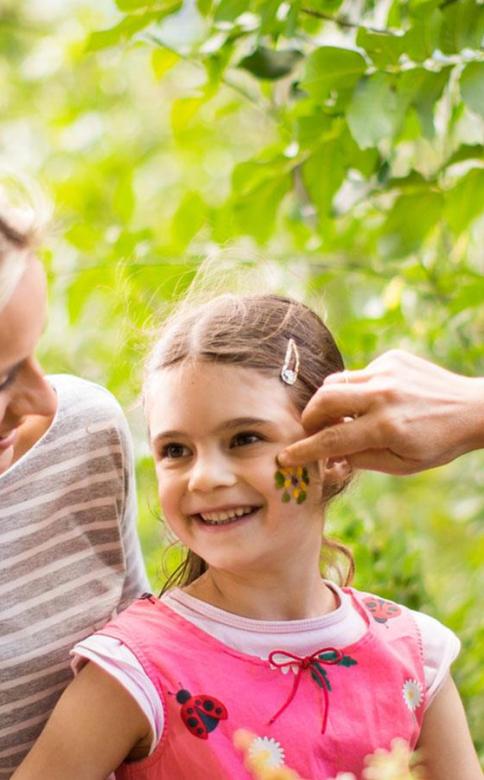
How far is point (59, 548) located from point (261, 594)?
0.81 ft

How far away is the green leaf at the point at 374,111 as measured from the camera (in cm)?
135

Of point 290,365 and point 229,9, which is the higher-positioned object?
point 229,9

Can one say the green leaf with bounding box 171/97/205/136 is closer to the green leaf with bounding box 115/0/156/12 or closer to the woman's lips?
the green leaf with bounding box 115/0/156/12

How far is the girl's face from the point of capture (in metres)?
1.21

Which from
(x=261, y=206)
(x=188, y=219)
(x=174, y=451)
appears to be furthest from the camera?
(x=188, y=219)

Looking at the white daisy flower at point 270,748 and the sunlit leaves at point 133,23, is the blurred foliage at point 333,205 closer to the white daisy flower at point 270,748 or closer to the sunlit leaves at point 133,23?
the sunlit leaves at point 133,23

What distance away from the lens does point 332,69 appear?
1.41 meters

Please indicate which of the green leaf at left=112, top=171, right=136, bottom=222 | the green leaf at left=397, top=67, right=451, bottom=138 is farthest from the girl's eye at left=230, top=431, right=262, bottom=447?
Result: the green leaf at left=112, top=171, right=136, bottom=222

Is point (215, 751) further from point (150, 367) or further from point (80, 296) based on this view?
point (80, 296)

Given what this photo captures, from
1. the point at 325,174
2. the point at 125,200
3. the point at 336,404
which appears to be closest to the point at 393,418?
the point at 336,404

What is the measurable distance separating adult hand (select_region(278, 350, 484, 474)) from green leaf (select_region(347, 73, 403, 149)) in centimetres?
29

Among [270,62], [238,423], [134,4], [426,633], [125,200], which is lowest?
[426,633]

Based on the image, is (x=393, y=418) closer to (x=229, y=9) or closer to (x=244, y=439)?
(x=244, y=439)

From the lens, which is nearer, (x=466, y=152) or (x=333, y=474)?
(x=333, y=474)
